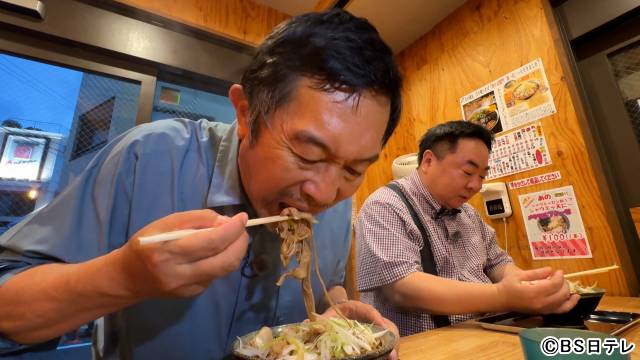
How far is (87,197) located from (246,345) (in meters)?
0.64

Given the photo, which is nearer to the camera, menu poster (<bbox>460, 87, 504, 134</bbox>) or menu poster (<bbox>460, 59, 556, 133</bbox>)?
menu poster (<bbox>460, 59, 556, 133</bbox>)

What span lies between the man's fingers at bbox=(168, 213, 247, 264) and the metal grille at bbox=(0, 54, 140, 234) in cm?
186

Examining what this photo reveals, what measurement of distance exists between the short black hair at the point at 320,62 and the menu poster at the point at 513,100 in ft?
6.69

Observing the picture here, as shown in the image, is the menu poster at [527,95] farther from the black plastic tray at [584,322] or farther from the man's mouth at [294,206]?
the man's mouth at [294,206]

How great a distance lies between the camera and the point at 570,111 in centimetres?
230

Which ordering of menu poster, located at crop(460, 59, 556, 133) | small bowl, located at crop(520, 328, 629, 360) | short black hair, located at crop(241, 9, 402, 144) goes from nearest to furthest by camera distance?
1. small bowl, located at crop(520, 328, 629, 360)
2. short black hair, located at crop(241, 9, 402, 144)
3. menu poster, located at crop(460, 59, 556, 133)

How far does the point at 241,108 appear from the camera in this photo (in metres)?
1.04

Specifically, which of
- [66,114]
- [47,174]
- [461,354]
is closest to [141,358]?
[461,354]

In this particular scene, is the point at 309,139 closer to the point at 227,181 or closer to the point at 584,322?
the point at 227,181

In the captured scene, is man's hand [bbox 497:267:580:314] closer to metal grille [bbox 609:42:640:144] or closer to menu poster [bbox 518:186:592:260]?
menu poster [bbox 518:186:592:260]

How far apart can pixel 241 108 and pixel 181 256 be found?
21.8 inches

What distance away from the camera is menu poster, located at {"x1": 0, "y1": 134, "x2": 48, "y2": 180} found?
207 centimetres

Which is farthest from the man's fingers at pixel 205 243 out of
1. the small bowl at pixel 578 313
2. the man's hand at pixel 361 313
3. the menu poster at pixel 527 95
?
the menu poster at pixel 527 95

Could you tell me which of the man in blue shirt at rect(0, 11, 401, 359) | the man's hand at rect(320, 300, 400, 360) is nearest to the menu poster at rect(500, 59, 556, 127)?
the man in blue shirt at rect(0, 11, 401, 359)
